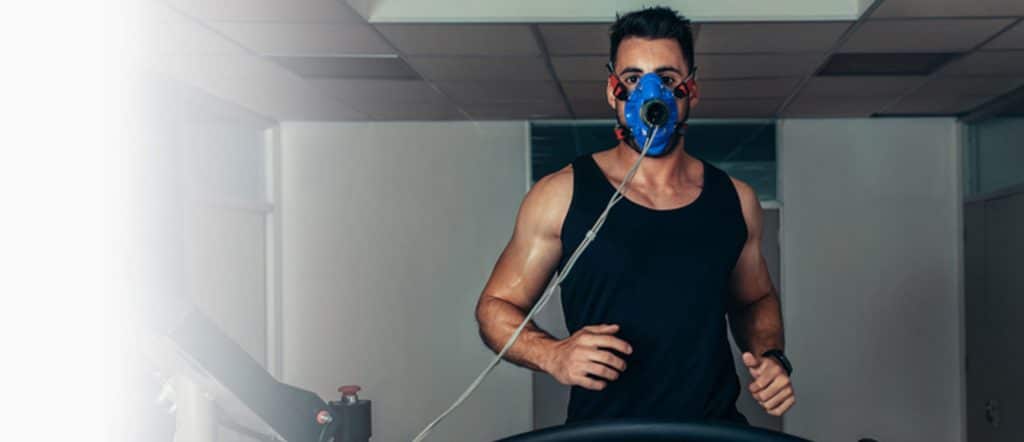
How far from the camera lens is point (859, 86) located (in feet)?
15.1

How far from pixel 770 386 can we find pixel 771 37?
2.62m

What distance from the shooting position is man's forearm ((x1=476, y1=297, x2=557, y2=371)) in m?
1.20

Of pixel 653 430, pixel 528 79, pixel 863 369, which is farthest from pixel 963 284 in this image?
pixel 653 430

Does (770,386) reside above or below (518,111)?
below

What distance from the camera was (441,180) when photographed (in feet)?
19.2

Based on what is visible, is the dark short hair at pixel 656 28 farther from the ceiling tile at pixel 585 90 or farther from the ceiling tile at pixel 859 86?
the ceiling tile at pixel 859 86

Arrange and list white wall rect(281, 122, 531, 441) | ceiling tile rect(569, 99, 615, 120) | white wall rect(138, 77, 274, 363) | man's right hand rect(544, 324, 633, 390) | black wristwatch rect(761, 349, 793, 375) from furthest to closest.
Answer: white wall rect(281, 122, 531, 441)
ceiling tile rect(569, 99, 615, 120)
white wall rect(138, 77, 274, 363)
black wristwatch rect(761, 349, 793, 375)
man's right hand rect(544, 324, 633, 390)

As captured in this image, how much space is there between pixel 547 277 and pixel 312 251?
459 centimetres

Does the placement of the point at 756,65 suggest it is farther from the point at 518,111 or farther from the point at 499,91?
the point at 518,111

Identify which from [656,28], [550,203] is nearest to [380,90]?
[550,203]

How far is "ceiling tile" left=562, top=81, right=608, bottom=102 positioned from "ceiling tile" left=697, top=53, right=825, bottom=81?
50 centimetres

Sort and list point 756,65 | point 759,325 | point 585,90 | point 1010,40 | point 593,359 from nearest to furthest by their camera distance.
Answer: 1. point 593,359
2. point 759,325
3. point 1010,40
4. point 756,65
5. point 585,90

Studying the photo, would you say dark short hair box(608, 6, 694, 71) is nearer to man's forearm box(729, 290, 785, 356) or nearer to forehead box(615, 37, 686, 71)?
forehead box(615, 37, 686, 71)

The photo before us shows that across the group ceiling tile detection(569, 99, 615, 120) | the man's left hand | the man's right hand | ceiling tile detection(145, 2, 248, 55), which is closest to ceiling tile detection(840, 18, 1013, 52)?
ceiling tile detection(569, 99, 615, 120)
